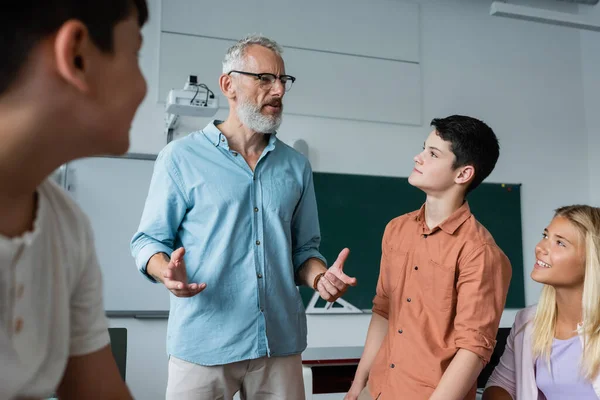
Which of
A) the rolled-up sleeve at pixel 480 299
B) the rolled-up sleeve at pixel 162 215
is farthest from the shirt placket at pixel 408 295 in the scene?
the rolled-up sleeve at pixel 162 215

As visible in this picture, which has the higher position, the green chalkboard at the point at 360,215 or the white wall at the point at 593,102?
the white wall at the point at 593,102

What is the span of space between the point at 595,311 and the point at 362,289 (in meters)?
3.08

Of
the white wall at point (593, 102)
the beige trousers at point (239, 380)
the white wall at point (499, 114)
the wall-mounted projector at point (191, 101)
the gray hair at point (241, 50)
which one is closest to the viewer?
the beige trousers at point (239, 380)

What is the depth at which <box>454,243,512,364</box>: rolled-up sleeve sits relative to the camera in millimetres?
1794

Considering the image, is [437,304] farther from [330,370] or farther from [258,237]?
[330,370]

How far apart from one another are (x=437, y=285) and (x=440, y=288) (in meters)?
0.02

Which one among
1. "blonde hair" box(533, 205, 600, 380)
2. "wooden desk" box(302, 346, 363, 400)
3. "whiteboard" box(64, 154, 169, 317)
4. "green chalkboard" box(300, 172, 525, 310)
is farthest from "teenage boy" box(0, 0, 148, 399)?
A: "green chalkboard" box(300, 172, 525, 310)

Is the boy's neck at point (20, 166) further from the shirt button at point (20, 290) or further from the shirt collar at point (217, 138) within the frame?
the shirt collar at point (217, 138)

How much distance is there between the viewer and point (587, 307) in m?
2.05

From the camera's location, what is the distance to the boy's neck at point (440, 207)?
6.84 ft

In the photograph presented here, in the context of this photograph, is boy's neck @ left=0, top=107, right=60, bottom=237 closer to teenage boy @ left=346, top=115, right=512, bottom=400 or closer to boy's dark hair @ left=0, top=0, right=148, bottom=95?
boy's dark hair @ left=0, top=0, right=148, bottom=95

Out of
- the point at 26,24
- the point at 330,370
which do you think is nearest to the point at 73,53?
the point at 26,24

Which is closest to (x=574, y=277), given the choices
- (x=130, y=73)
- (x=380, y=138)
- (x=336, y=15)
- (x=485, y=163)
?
(x=485, y=163)

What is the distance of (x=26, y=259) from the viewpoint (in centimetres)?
65
